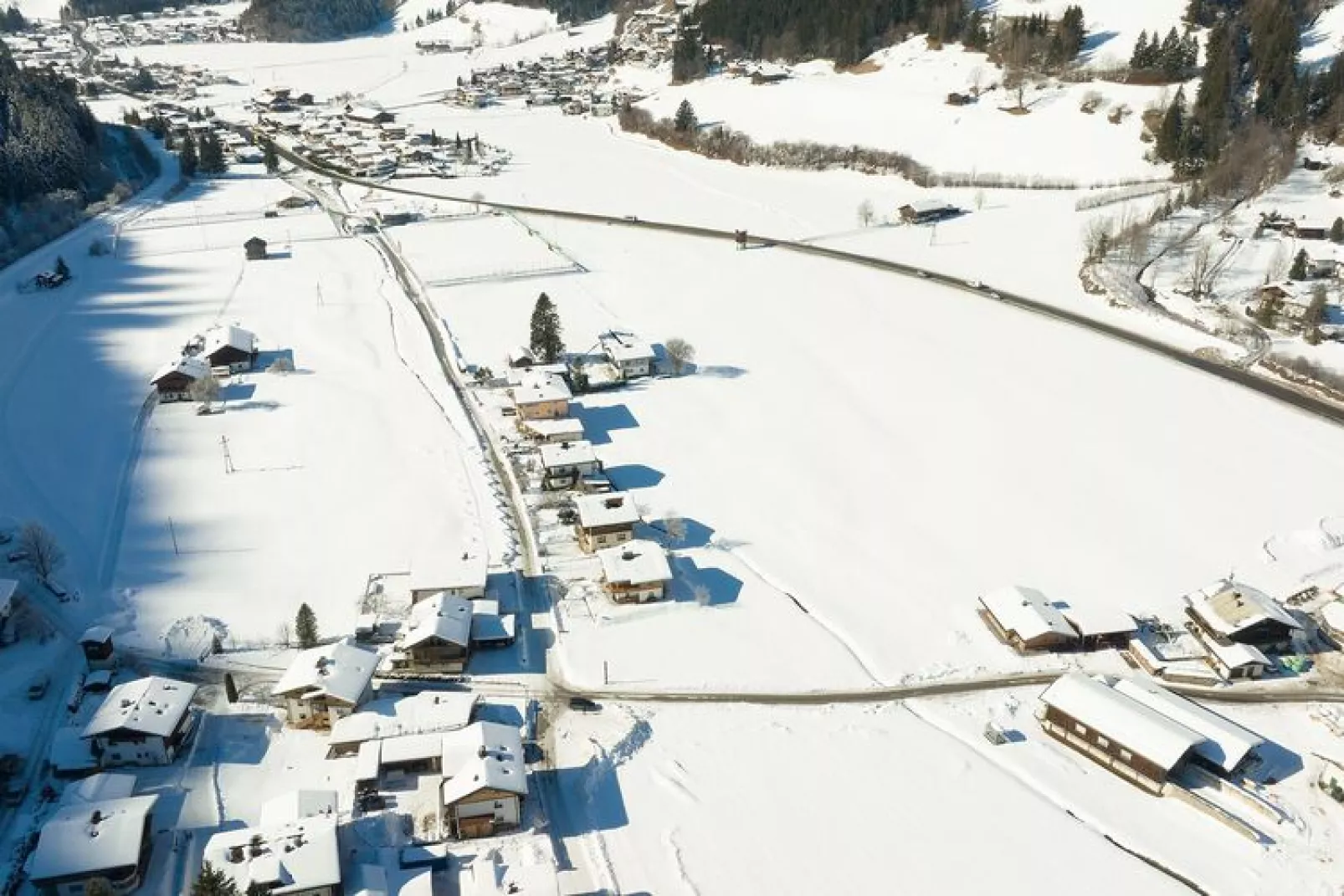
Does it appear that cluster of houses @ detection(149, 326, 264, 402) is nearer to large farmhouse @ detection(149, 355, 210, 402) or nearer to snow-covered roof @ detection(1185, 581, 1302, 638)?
large farmhouse @ detection(149, 355, 210, 402)

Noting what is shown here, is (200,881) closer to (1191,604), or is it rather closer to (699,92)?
(1191,604)

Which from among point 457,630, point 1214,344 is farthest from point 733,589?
point 1214,344

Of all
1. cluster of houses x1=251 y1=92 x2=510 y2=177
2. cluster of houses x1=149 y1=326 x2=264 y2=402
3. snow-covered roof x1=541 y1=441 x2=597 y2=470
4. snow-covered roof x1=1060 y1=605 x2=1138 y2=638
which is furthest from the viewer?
cluster of houses x1=251 y1=92 x2=510 y2=177

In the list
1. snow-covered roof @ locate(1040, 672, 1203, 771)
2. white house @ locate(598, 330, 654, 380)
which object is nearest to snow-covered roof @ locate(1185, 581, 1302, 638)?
snow-covered roof @ locate(1040, 672, 1203, 771)

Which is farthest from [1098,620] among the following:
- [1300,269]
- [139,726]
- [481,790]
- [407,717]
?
[1300,269]

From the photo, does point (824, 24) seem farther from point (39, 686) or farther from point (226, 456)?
point (39, 686)

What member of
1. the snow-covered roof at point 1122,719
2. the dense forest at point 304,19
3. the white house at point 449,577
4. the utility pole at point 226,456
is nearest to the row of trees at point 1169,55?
the snow-covered roof at point 1122,719
